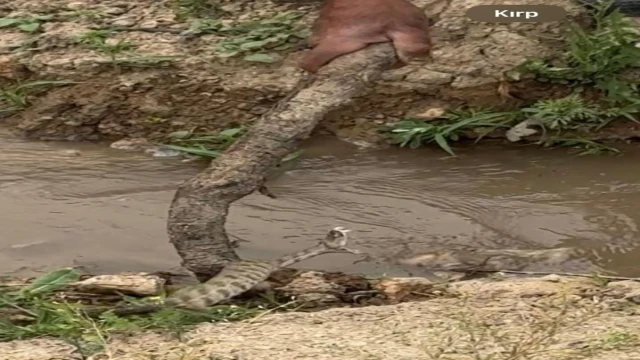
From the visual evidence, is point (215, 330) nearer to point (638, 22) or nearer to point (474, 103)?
point (474, 103)

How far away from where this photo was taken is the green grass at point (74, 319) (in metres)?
2.72

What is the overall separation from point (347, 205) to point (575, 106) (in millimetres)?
1157

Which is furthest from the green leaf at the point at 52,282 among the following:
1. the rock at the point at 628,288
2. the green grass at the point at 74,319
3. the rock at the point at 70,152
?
the rock at the point at 628,288

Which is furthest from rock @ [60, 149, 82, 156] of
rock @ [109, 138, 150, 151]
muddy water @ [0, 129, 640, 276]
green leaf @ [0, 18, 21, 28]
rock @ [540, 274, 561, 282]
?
rock @ [540, 274, 561, 282]

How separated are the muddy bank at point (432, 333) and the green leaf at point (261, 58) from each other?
6.76 ft

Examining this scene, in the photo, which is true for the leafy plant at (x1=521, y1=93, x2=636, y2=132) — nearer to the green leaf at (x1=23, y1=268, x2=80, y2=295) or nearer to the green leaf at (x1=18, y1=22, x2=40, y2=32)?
the green leaf at (x1=23, y1=268, x2=80, y2=295)

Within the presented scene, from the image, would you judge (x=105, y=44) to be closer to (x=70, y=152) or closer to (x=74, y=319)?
(x=70, y=152)

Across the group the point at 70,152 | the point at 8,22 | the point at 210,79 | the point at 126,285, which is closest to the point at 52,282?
the point at 126,285

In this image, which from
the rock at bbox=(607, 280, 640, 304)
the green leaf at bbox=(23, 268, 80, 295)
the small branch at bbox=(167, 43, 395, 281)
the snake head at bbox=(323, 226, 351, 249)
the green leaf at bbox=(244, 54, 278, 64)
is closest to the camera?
the rock at bbox=(607, 280, 640, 304)

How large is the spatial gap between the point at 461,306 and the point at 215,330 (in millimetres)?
673

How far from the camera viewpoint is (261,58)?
15.7 feet

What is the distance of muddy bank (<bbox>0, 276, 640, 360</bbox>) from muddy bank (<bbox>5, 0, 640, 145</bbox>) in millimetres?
1814

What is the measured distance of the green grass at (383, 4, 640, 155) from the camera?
4.50 m

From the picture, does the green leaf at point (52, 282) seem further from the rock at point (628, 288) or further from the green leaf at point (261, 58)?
the green leaf at point (261, 58)
